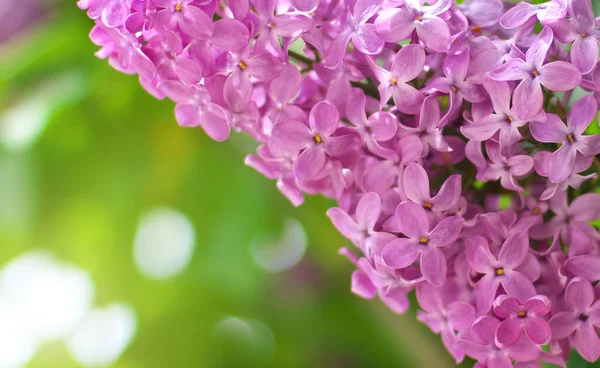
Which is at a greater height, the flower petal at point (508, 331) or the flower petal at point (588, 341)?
the flower petal at point (508, 331)

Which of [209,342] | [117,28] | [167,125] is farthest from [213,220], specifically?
[117,28]

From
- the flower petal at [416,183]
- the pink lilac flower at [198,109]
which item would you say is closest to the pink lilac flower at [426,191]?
the flower petal at [416,183]

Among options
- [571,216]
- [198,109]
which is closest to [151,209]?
[198,109]

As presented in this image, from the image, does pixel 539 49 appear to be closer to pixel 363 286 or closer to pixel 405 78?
pixel 405 78

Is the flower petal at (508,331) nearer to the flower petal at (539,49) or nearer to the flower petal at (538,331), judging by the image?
the flower petal at (538,331)

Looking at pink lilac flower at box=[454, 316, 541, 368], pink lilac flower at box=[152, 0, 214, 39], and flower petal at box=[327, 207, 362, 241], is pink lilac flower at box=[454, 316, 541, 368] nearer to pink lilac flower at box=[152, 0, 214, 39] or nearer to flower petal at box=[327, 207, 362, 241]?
flower petal at box=[327, 207, 362, 241]

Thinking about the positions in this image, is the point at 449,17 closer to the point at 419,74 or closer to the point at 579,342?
the point at 419,74
